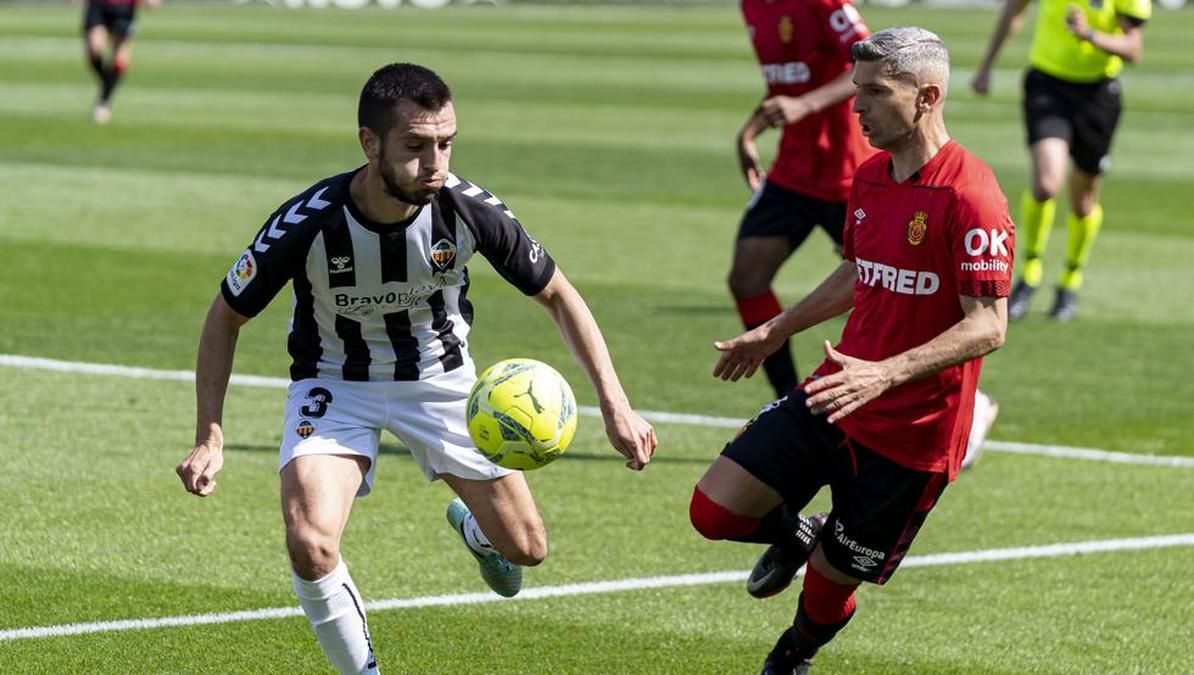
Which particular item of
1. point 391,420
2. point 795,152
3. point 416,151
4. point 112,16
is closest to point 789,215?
point 795,152

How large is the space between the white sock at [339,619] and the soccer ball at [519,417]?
1.99 feet

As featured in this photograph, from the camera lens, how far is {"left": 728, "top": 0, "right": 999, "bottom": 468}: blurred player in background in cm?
1105

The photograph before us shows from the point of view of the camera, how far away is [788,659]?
706cm

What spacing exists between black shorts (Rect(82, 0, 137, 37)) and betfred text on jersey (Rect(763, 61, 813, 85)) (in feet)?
62.8

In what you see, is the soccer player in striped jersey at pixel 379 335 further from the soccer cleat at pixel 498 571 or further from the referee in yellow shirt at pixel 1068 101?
the referee in yellow shirt at pixel 1068 101

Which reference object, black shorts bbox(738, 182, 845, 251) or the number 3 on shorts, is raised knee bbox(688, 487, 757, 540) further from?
black shorts bbox(738, 182, 845, 251)

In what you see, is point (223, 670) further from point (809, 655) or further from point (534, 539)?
point (809, 655)

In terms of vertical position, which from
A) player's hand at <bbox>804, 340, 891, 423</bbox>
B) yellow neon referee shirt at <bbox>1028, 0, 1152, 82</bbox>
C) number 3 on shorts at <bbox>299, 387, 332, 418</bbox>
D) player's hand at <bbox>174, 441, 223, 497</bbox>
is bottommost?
yellow neon referee shirt at <bbox>1028, 0, 1152, 82</bbox>

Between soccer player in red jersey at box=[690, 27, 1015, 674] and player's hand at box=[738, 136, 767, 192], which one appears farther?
player's hand at box=[738, 136, 767, 192]

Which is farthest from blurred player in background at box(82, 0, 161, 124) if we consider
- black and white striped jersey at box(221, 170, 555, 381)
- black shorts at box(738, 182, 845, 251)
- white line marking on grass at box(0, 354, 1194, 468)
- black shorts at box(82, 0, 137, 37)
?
black and white striped jersey at box(221, 170, 555, 381)

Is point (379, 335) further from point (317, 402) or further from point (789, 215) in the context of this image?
point (789, 215)

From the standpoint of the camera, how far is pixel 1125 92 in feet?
128

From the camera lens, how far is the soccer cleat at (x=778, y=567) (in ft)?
24.3

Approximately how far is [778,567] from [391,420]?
1.43 metres
